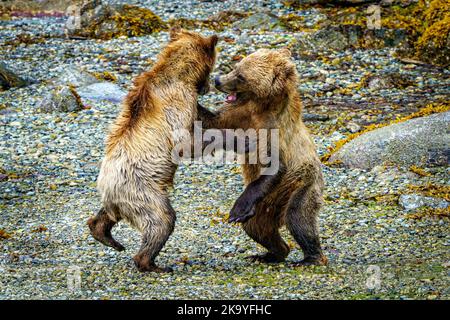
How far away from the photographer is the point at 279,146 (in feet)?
24.0

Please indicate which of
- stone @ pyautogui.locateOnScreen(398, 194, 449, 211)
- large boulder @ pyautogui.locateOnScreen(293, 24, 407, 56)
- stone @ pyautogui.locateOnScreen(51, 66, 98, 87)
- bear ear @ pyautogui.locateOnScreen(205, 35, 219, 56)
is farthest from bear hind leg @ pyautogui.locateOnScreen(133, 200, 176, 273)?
large boulder @ pyautogui.locateOnScreen(293, 24, 407, 56)

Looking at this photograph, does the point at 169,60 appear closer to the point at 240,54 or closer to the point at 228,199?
the point at 228,199

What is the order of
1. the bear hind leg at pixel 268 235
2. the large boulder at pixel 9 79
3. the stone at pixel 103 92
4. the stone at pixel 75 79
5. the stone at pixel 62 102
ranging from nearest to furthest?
1. the bear hind leg at pixel 268 235
2. the stone at pixel 62 102
3. the stone at pixel 103 92
4. the stone at pixel 75 79
5. the large boulder at pixel 9 79

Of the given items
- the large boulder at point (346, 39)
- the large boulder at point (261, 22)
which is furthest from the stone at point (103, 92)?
the large boulder at point (261, 22)

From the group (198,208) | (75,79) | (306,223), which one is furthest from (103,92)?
(306,223)

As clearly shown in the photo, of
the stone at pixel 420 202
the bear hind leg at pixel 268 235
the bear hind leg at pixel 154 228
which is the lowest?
the stone at pixel 420 202

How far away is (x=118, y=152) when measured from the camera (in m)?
7.12

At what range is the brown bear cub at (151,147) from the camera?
6.99 m

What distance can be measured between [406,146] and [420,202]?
1.35m

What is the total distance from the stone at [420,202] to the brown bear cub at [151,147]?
9.84 ft

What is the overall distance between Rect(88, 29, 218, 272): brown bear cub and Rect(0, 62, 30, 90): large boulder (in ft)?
22.0

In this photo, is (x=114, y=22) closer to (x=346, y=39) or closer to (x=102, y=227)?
(x=346, y=39)

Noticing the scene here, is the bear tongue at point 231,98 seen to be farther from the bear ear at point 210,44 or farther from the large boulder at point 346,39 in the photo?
the large boulder at point 346,39

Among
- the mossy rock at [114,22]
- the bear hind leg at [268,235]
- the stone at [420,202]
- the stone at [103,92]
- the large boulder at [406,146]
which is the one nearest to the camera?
the bear hind leg at [268,235]
